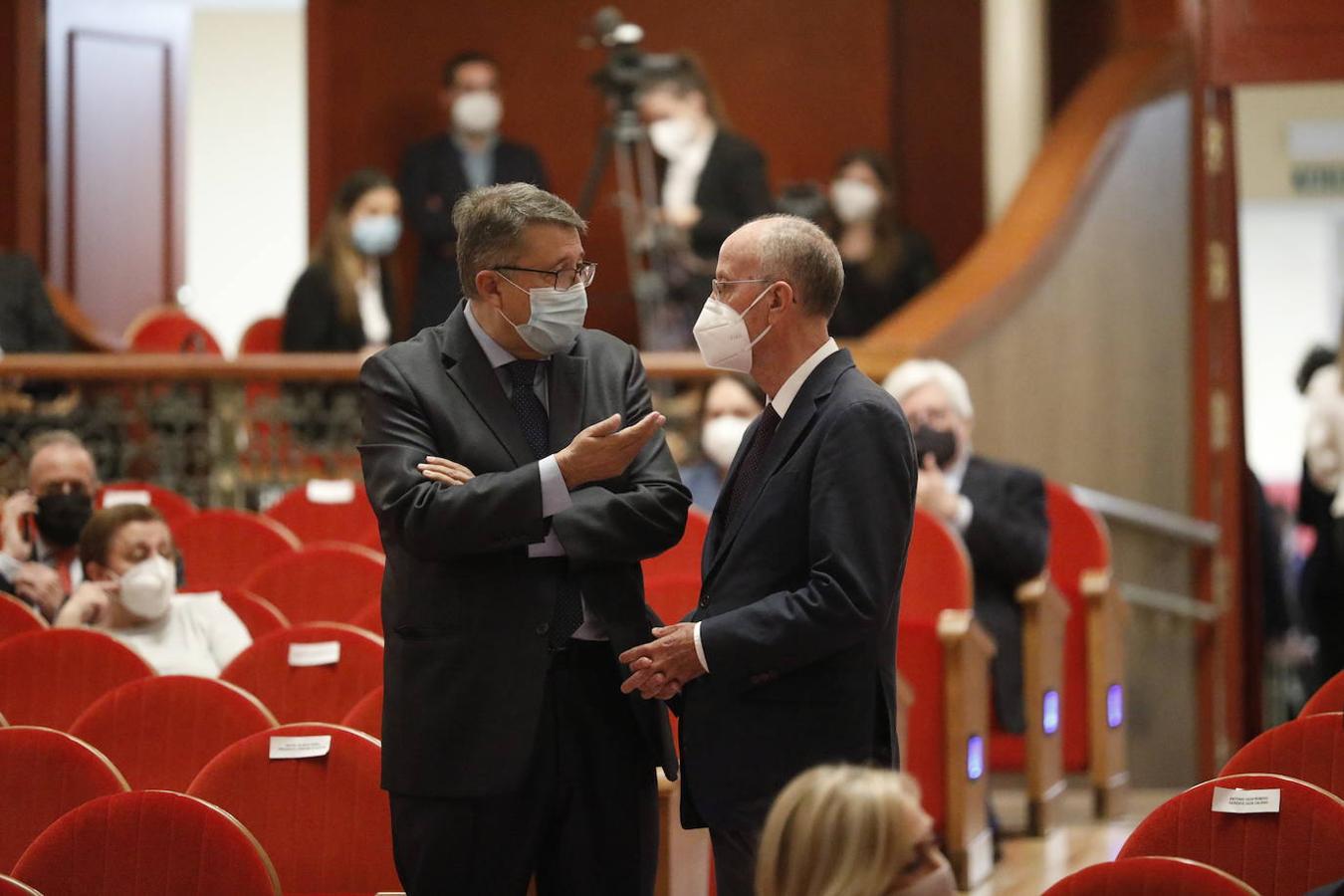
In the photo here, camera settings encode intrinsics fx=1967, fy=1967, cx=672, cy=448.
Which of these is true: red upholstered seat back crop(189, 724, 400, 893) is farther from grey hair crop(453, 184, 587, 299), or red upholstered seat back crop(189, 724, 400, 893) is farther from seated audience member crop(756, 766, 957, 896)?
seated audience member crop(756, 766, 957, 896)

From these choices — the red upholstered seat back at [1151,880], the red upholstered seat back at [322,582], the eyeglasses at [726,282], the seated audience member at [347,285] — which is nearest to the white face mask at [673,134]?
the seated audience member at [347,285]

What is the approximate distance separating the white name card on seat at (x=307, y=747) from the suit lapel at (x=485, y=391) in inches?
28.4

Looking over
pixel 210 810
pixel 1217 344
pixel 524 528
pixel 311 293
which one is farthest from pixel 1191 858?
pixel 311 293

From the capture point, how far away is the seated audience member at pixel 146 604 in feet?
13.5

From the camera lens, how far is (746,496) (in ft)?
8.84

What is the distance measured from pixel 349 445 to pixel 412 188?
1.80m

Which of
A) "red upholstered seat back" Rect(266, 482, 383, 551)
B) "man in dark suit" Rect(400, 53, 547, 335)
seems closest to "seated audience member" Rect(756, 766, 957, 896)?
"red upholstered seat back" Rect(266, 482, 383, 551)

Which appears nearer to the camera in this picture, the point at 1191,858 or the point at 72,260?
the point at 1191,858

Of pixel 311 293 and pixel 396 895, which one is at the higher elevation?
pixel 311 293

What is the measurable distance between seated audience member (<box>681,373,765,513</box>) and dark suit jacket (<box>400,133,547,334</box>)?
8.70 ft

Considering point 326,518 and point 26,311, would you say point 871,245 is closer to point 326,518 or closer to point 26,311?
point 326,518

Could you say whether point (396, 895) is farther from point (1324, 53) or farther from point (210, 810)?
point (1324, 53)

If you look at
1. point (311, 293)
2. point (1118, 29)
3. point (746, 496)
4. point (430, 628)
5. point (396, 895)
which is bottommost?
point (396, 895)

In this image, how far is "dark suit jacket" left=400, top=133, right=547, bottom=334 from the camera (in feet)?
25.6
